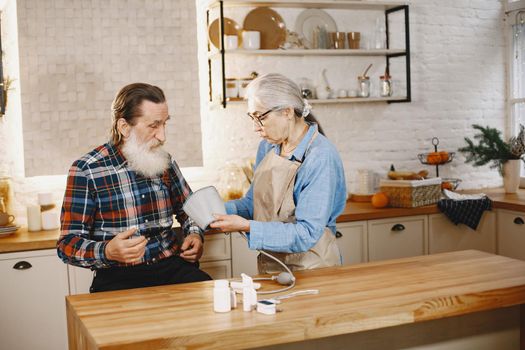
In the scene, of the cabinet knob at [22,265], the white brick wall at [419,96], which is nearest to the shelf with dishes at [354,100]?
the white brick wall at [419,96]

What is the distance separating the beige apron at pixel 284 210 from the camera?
2.95 metres

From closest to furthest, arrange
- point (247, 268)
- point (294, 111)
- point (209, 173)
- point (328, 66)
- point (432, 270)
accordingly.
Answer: point (432, 270) → point (294, 111) → point (247, 268) → point (209, 173) → point (328, 66)

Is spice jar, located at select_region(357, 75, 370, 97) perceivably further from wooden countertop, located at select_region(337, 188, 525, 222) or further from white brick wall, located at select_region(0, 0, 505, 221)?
wooden countertop, located at select_region(337, 188, 525, 222)

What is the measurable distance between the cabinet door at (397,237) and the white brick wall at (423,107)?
0.83m

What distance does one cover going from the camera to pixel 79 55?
15.1ft

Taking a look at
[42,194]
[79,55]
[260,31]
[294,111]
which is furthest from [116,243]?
[260,31]

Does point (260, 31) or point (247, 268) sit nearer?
point (247, 268)

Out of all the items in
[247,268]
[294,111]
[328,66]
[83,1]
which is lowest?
[247,268]

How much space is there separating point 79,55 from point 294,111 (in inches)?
86.9

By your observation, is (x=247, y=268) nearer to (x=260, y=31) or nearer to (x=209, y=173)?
(x=209, y=173)

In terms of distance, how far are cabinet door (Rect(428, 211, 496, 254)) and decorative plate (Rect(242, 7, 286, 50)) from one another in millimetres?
1751

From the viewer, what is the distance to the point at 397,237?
4832 mm

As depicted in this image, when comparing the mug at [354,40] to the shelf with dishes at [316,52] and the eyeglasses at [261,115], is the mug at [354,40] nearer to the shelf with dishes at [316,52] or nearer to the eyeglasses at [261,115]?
the shelf with dishes at [316,52]

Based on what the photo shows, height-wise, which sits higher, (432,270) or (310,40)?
(310,40)
